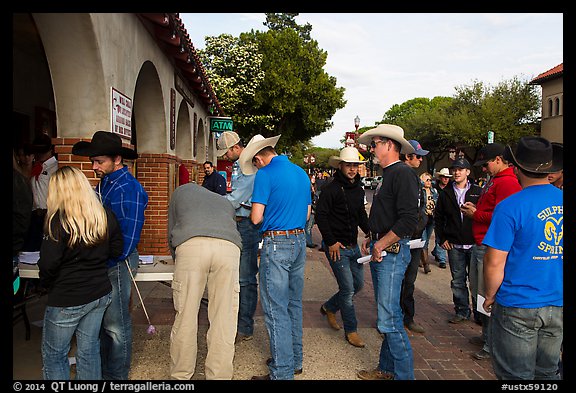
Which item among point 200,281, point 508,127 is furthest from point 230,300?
point 508,127

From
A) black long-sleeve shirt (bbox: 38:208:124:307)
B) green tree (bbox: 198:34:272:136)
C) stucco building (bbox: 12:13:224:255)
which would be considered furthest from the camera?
green tree (bbox: 198:34:272:136)

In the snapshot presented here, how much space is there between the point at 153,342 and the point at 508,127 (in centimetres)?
3552

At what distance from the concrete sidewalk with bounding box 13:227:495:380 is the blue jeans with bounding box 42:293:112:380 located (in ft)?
2.84

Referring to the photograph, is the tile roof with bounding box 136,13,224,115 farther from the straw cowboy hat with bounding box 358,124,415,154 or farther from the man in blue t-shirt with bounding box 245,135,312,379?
the straw cowboy hat with bounding box 358,124,415,154

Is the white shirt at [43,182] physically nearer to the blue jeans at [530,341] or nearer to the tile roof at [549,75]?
the blue jeans at [530,341]

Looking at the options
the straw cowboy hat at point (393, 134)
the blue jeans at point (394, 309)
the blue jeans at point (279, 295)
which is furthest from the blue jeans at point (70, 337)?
the straw cowboy hat at point (393, 134)

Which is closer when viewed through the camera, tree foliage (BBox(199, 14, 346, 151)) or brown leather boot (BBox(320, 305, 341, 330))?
brown leather boot (BBox(320, 305, 341, 330))

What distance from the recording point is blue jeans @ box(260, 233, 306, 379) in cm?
370

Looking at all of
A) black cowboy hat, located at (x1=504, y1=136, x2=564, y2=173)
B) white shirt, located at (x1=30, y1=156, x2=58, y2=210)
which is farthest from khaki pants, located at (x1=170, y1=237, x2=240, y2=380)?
white shirt, located at (x1=30, y1=156, x2=58, y2=210)

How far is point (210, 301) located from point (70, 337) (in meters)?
1.14

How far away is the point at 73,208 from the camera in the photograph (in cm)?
291

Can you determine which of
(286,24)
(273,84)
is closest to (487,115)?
(273,84)

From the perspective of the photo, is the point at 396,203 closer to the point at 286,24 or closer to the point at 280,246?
the point at 280,246
